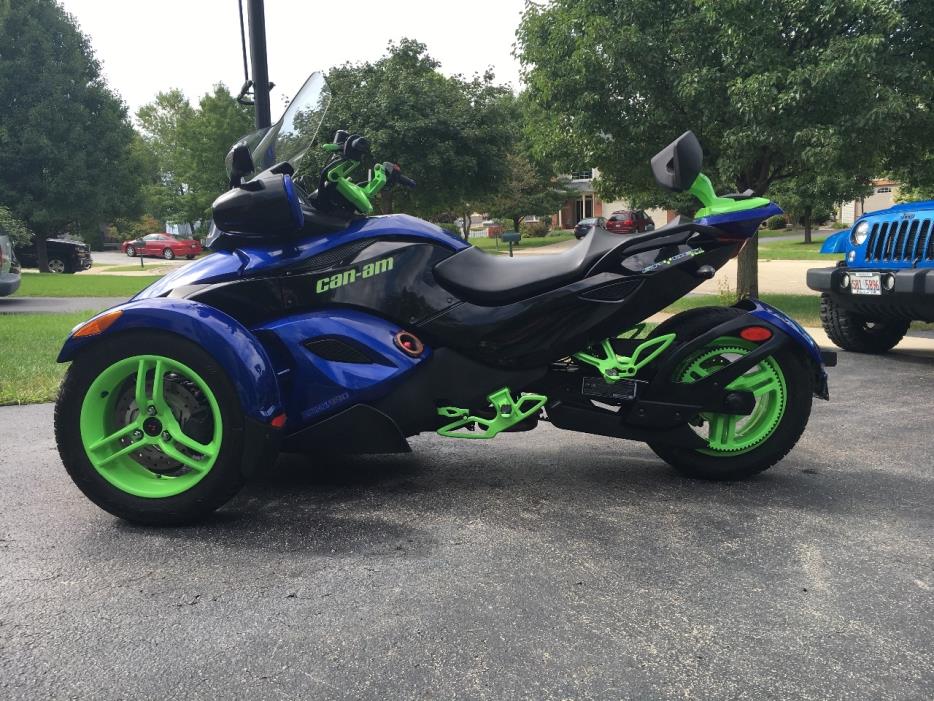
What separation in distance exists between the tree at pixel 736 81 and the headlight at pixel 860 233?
2.18 metres

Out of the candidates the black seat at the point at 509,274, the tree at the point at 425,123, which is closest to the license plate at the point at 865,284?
the black seat at the point at 509,274

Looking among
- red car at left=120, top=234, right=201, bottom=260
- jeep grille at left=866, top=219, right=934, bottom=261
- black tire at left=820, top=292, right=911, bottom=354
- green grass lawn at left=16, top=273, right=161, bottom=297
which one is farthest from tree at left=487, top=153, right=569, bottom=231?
jeep grille at left=866, top=219, right=934, bottom=261

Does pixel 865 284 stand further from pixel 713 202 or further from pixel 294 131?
pixel 294 131

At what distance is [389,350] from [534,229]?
4482cm

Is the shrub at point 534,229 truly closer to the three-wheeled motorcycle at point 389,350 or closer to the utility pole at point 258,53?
the utility pole at point 258,53

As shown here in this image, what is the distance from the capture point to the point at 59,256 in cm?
2506

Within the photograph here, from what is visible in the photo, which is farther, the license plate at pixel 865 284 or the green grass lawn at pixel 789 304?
the green grass lawn at pixel 789 304

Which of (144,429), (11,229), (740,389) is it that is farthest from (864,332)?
(11,229)

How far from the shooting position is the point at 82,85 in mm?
25812

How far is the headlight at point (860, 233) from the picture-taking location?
20.8 feet

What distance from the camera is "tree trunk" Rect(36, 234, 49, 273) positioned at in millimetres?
24547

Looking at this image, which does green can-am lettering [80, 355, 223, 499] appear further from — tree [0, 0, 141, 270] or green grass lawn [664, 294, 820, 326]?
tree [0, 0, 141, 270]

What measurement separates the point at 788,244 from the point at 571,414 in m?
31.5

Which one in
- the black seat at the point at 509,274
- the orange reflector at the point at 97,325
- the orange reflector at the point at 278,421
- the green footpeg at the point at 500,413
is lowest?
the green footpeg at the point at 500,413
